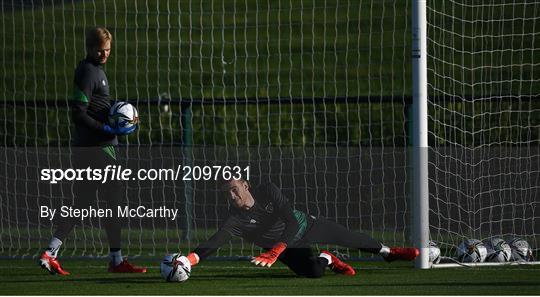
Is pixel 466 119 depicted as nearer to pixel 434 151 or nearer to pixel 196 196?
pixel 434 151

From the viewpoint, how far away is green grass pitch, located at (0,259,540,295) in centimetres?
759

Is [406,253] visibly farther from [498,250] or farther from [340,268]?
[498,250]

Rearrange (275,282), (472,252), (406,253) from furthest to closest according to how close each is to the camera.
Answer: (472,252) < (406,253) < (275,282)

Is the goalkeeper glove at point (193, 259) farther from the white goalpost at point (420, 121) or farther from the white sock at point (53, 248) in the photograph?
the white goalpost at point (420, 121)

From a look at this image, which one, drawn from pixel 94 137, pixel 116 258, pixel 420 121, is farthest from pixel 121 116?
pixel 420 121

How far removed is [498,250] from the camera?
9.27m

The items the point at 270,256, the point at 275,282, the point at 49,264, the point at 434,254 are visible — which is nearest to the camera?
the point at 270,256

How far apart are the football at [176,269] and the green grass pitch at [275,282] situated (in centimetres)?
8

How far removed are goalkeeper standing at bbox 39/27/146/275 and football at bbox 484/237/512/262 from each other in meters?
2.81

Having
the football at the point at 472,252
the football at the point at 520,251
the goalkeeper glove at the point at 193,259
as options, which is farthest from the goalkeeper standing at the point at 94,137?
the football at the point at 520,251

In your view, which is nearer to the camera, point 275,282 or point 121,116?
point 275,282

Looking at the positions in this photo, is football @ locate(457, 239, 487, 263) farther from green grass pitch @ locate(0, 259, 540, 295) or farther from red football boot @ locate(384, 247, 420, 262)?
red football boot @ locate(384, 247, 420, 262)

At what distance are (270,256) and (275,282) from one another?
438 mm

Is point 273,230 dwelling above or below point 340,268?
above
